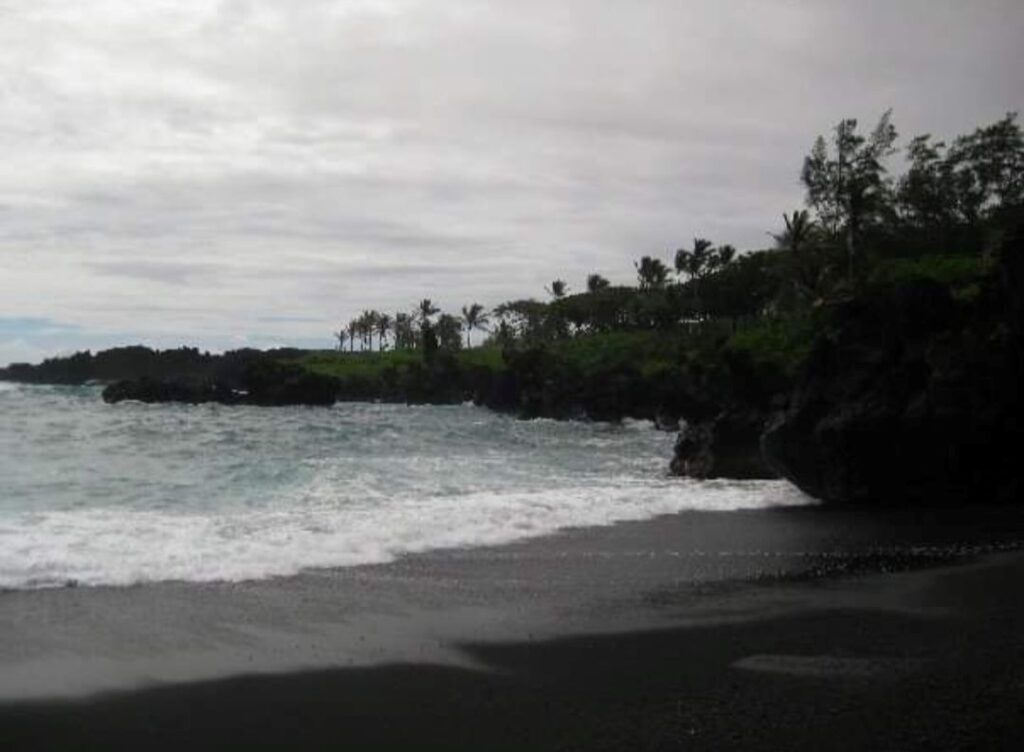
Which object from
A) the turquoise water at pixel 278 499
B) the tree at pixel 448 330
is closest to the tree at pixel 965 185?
the turquoise water at pixel 278 499

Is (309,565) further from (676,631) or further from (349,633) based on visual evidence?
(676,631)

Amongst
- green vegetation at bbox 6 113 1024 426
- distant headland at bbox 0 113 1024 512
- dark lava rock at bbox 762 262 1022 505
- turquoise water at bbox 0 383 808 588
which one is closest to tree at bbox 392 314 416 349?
distant headland at bbox 0 113 1024 512

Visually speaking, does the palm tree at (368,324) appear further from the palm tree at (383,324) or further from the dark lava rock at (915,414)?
the dark lava rock at (915,414)

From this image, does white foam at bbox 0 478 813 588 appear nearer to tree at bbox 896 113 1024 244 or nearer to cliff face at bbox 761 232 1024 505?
cliff face at bbox 761 232 1024 505

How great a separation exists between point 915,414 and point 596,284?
112170 mm

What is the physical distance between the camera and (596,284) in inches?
5241

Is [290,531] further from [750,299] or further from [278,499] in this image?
[750,299]

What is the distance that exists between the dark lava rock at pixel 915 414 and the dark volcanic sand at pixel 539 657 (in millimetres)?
7458

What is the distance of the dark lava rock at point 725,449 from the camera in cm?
2994

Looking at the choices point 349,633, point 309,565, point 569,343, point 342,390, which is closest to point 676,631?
point 349,633

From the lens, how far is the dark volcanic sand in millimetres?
7215

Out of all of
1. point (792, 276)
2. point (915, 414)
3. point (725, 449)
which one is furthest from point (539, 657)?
point (792, 276)

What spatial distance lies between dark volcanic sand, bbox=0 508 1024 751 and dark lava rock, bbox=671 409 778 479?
15.2 m

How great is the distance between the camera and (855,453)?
2239cm
